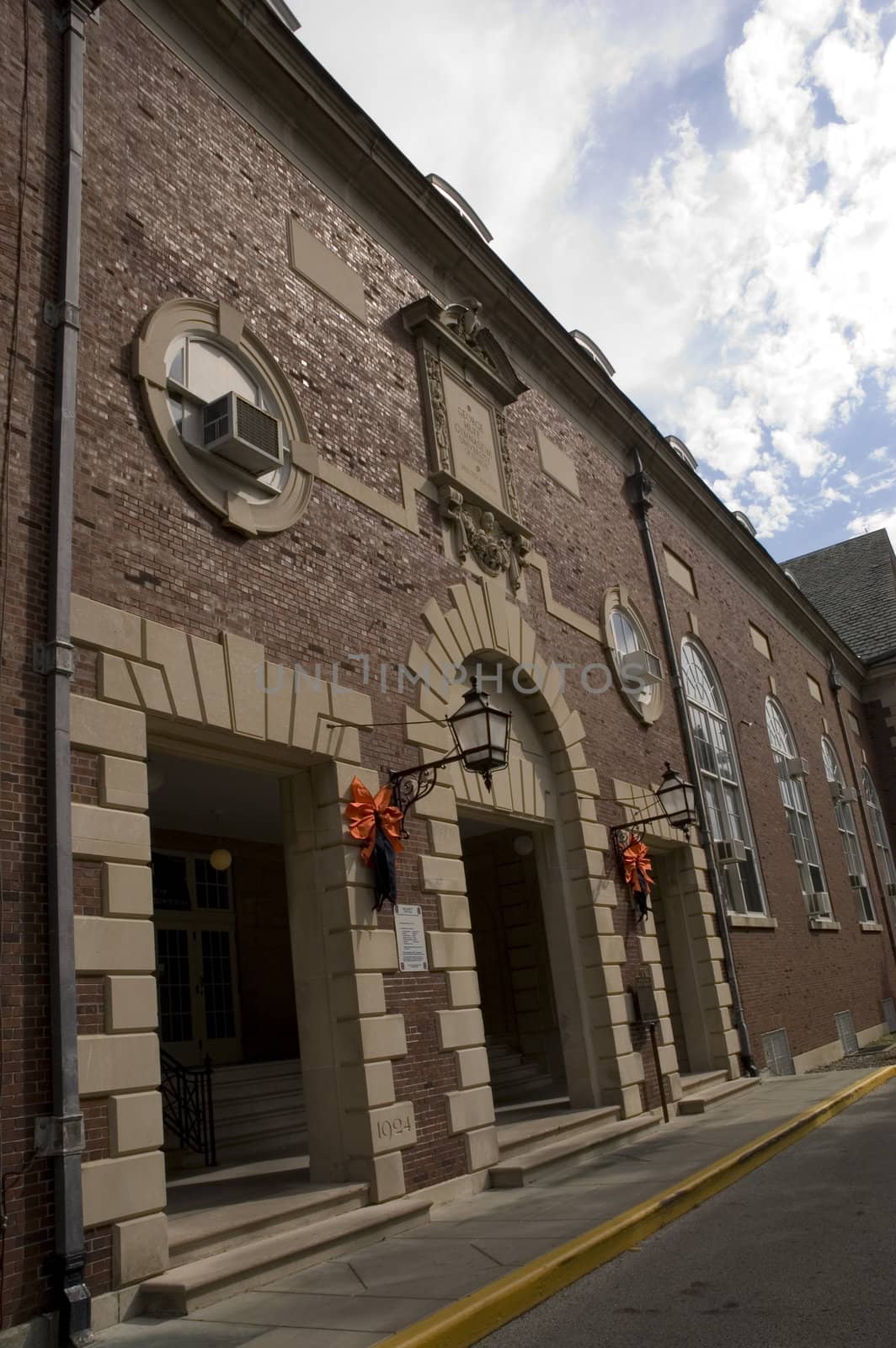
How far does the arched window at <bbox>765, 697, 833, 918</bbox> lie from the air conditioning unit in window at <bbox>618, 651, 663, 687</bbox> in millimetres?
7440

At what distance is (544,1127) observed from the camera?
10891 mm

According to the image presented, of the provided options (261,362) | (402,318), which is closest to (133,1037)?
(261,362)

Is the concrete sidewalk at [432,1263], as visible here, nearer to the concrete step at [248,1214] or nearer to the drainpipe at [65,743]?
the concrete step at [248,1214]

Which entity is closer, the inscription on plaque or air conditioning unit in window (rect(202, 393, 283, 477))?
air conditioning unit in window (rect(202, 393, 283, 477))

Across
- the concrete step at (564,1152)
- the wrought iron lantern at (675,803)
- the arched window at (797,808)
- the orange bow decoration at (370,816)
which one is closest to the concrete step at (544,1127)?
the concrete step at (564,1152)

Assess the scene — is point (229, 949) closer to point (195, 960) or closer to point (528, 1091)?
point (195, 960)

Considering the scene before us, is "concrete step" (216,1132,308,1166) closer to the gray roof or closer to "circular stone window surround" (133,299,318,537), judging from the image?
"circular stone window surround" (133,299,318,537)

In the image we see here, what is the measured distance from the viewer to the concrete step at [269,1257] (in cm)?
593

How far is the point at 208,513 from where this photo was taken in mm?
8594

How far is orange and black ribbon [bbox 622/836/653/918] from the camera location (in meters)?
13.7

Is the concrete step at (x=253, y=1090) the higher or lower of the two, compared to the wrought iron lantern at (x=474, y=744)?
lower

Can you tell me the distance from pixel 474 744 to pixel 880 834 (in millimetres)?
25190

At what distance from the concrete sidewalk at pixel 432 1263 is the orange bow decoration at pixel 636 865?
336 cm

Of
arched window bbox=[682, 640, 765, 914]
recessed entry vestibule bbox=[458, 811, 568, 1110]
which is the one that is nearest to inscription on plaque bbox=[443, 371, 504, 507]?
recessed entry vestibule bbox=[458, 811, 568, 1110]
